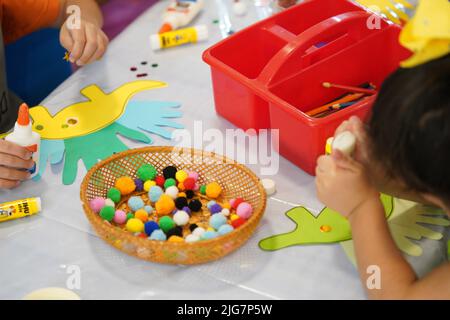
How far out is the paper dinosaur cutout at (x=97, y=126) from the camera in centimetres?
94

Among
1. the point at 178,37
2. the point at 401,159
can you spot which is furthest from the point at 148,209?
the point at 178,37

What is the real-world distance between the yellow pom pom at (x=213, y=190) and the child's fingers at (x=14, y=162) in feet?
0.82

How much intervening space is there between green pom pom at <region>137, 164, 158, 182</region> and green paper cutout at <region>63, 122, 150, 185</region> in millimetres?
89

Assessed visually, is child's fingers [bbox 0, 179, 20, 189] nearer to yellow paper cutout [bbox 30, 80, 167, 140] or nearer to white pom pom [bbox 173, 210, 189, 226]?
yellow paper cutout [bbox 30, 80, 167, 140]

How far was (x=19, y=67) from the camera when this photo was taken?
4.06 feet

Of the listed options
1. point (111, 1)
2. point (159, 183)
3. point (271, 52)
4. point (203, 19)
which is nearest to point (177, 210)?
point (159, 183)

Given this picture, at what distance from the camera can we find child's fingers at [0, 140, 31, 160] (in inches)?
33.5

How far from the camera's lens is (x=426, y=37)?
0.62 metres

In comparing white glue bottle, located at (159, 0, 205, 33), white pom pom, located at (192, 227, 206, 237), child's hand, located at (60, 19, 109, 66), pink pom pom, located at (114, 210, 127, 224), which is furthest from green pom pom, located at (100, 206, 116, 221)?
white glue bottle, located at (159, 0, 205, 33)

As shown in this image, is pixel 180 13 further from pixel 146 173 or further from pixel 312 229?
pixel 312 229

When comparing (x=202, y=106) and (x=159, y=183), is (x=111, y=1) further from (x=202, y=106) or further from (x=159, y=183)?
(x=159, y=183)

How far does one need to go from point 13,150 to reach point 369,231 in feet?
1.56

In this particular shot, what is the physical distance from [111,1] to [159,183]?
1.56 meters

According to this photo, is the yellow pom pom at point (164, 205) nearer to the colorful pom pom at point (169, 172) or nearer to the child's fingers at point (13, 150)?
the colorful pom pom at point (169, 172)
